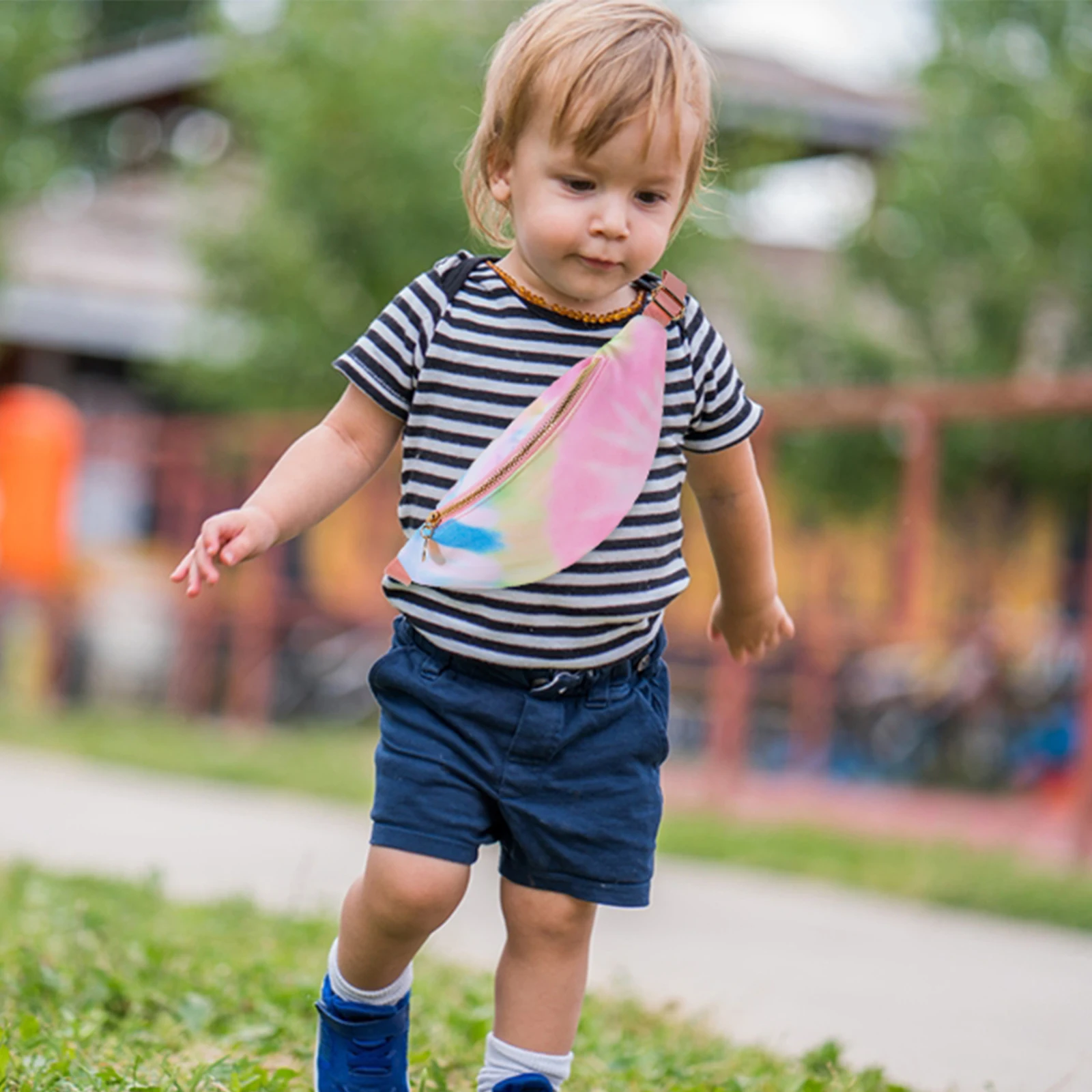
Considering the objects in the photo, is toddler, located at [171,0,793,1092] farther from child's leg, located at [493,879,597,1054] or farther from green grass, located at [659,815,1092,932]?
green grass, located at [659,815,1092,932]

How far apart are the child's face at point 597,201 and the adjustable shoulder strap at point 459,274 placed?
119mm

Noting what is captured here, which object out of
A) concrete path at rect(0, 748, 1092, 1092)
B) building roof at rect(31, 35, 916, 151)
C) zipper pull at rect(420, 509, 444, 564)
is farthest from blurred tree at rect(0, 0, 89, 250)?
zipper pull at rect(420, 509, 444, 564)

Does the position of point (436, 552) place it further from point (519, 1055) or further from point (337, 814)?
point (337, 814)

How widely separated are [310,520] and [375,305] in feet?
29.9

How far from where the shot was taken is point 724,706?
754cm

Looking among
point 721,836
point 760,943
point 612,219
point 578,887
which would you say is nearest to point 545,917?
point 578,887

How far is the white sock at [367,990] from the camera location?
8.18 ft

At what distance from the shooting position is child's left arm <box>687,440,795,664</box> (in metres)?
2.57

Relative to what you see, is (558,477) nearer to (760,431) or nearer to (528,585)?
(528,585)

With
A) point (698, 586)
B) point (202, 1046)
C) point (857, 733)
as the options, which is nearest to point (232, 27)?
point (698, 586)

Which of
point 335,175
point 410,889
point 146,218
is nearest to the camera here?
point 410,889

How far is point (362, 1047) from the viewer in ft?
8.24

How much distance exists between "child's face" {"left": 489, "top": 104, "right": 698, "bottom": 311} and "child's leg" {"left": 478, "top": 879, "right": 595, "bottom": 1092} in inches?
34.0

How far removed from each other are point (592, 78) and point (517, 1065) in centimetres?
137
